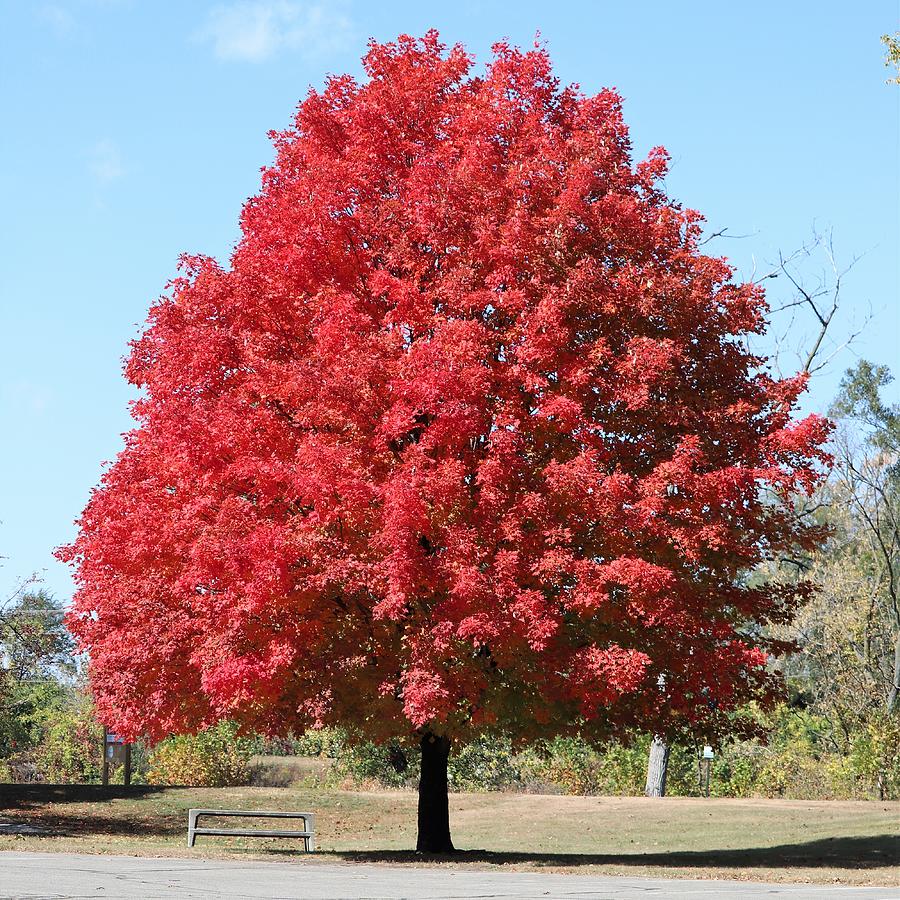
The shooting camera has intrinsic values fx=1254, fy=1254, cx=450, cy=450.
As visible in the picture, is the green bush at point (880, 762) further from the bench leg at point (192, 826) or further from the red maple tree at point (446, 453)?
the bench leg at point (192, 826)

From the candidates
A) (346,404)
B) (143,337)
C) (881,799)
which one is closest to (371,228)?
(346,404)

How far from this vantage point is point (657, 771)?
37031mm

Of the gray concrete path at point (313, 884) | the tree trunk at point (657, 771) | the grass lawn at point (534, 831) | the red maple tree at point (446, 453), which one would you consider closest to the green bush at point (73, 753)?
the grass lawn at point (534, 831)

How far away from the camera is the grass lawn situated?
20875 millimetres

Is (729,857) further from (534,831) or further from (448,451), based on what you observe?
(448,451)

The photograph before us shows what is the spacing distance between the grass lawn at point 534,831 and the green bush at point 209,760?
146 inches

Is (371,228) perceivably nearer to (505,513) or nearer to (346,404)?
(346,404)

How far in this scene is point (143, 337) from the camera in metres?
23.1

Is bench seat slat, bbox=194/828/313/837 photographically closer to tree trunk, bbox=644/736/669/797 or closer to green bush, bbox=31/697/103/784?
tree trunk, bbox=644/736/669/797

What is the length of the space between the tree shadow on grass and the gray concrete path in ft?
9.71

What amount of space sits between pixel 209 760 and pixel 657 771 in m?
14.0

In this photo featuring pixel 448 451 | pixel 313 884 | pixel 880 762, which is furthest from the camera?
pixel 880 762

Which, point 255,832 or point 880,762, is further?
point 880,762

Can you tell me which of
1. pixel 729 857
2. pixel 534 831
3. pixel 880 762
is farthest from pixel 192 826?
pixel 880 762
